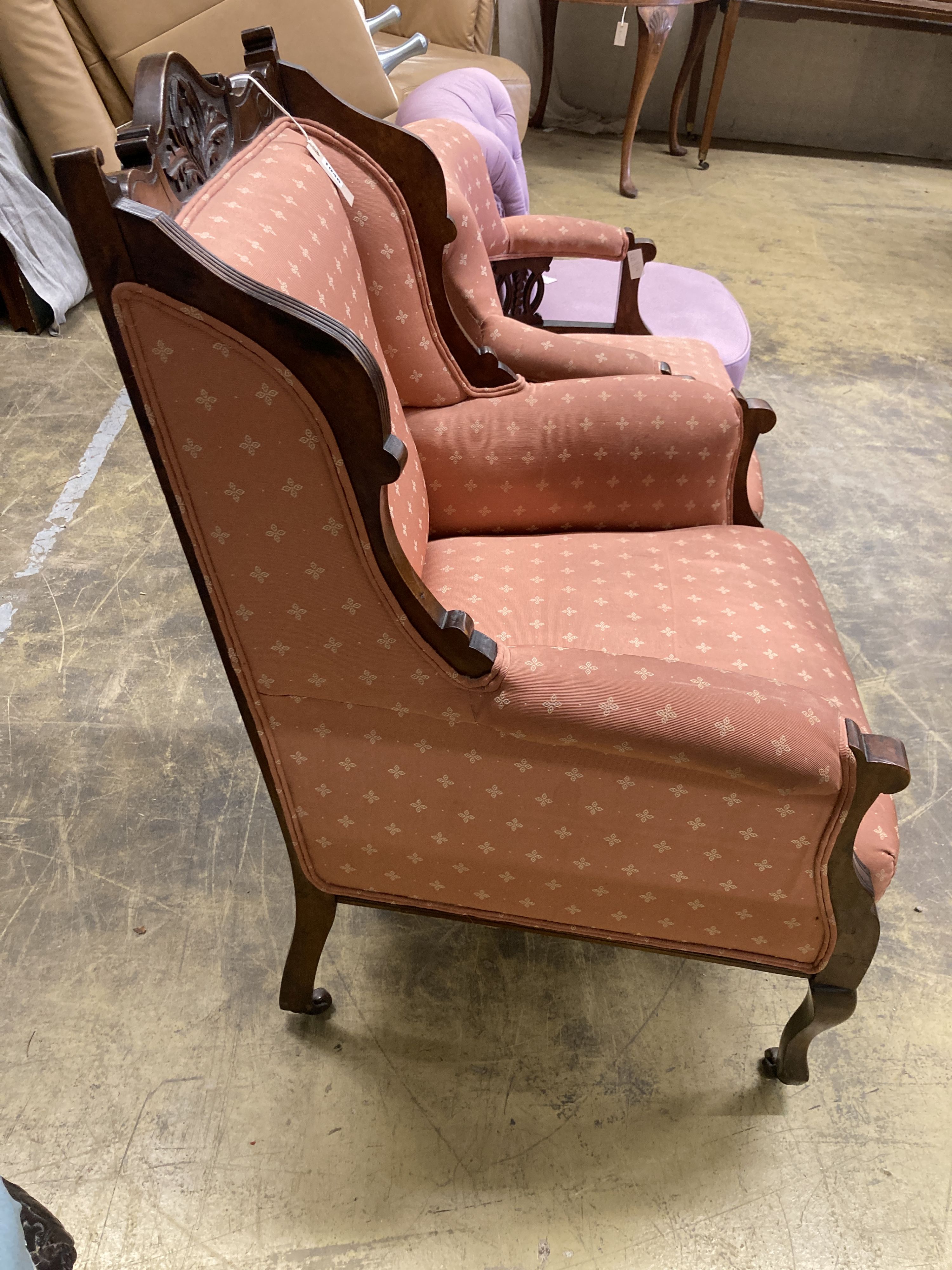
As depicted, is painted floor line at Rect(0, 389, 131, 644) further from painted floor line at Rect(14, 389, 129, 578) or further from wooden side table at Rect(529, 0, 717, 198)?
wooden side table at Rect(529, 0, 717, 198)

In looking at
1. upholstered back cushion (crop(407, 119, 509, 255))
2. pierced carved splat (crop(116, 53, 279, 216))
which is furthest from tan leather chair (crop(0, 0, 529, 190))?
pierced carved splat (crop(116, 53, 279, 216))

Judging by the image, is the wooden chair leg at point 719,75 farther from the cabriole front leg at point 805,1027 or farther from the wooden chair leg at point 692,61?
the cabriole front leg at point 805,1027

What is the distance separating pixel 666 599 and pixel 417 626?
20.2 inches

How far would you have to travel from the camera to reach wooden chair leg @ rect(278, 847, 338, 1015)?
1135 millimetres

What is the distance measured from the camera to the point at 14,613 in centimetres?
187

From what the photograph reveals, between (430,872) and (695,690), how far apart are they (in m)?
0.40

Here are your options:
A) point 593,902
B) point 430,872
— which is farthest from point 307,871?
point 593,902

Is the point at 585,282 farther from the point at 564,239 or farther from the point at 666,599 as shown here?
the point at 666,599

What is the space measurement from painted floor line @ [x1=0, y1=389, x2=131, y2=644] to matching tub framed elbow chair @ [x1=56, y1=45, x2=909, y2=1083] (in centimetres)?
108

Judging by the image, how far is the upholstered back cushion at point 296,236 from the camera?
0.84 m

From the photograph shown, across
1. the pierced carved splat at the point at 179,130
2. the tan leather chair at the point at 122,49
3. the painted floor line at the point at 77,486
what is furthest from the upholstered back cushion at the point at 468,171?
the tan leather chair at the point at 122,49

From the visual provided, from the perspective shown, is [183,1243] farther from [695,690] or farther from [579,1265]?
[695,690]

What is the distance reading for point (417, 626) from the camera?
0.85m

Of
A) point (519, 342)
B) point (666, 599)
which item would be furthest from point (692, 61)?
point (666, 599)
